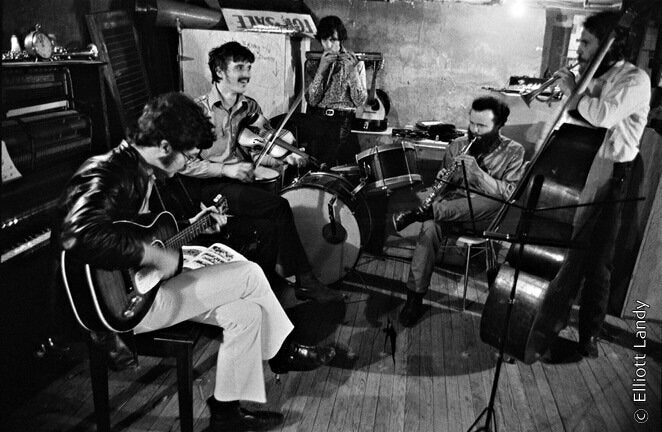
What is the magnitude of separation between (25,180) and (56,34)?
1.12 m

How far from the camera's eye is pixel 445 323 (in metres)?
3.88

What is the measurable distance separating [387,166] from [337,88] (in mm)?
1252

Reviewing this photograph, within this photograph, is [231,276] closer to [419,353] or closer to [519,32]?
[419,353]

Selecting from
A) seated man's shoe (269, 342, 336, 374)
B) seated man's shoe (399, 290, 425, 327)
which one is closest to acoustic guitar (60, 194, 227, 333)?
seated man's shoe (269, 342, 336, 374)

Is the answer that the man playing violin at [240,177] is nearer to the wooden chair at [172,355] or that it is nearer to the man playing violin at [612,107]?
the wooden chair at [172,355]

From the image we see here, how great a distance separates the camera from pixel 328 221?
165 inches

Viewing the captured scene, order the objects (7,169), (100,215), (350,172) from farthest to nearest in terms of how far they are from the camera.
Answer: (350,172)
(7,169)
(100,215)

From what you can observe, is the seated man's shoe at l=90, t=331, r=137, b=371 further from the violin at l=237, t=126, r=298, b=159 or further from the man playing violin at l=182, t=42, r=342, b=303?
the violin at l=237, t=126, r=298, b=159

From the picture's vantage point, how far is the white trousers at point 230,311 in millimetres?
2404

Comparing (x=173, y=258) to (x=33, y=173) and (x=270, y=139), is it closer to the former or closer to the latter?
(x=33, y=173)

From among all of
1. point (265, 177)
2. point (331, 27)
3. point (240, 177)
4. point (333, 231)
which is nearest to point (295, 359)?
point (333, 231)

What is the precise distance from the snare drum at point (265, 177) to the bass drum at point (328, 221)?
0.15 m

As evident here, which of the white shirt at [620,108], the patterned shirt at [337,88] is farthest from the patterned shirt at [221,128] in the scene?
the white shirt at [620,108]

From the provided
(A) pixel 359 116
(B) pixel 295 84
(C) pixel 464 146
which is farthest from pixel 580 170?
(B) pixel 295 84
